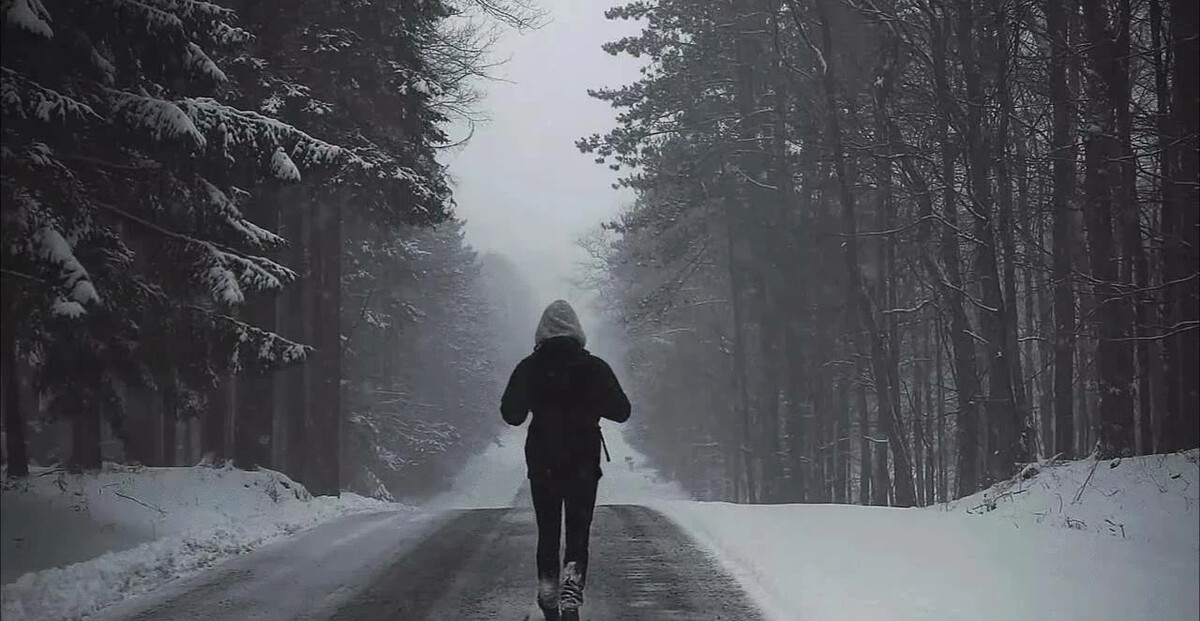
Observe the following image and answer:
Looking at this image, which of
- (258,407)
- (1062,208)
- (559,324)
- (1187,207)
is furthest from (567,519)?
(258,407)

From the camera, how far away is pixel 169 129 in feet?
32.2

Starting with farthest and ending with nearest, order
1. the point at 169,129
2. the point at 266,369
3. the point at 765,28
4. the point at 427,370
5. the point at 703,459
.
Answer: the point at 427,370
the point at 703,459
the point at 765,28
the point at 266,369
the point at 169,129

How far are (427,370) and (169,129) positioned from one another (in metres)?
47.0

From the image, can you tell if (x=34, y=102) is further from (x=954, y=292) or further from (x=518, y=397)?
(x=954, y=292)

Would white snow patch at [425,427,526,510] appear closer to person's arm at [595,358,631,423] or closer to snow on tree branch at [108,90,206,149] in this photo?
snow on tree branch at [108,90,206,149]

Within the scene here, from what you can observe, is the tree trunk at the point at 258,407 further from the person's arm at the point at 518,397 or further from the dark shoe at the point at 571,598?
the dark shoe at the point at 571,598

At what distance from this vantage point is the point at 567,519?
6.92m

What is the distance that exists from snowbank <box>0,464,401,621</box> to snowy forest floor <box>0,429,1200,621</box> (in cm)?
2

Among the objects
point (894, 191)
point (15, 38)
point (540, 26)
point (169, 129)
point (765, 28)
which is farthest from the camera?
point (765, 28)

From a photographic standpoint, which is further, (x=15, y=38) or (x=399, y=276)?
(x=399, y=276)

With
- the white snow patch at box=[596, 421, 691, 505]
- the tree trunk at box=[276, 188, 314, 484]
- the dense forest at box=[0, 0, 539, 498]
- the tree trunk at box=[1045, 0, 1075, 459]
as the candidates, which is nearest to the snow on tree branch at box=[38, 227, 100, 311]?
the dense forest at box=[0, 0, 539, 498]

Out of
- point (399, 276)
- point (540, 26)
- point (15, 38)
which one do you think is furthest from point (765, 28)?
point (15, 38)

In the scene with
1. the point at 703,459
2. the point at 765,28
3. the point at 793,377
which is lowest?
the point at 703,459

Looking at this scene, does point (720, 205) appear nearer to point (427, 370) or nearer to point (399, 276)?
point (399, 276)
